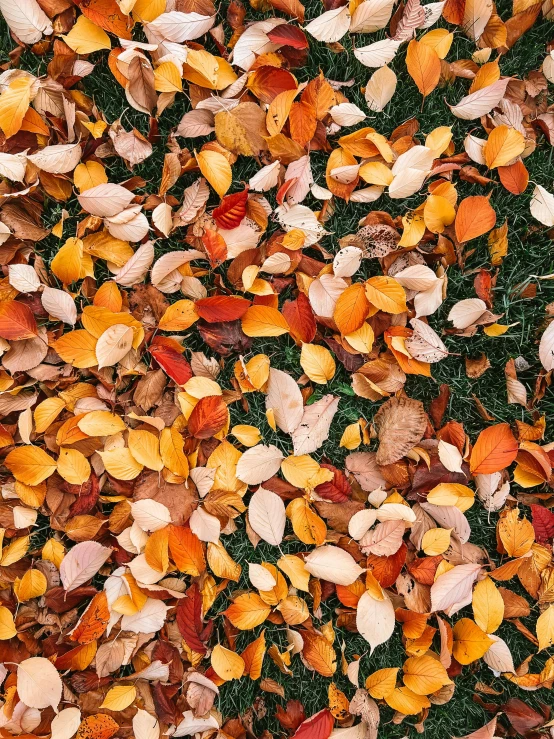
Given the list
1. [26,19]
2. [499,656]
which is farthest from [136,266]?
[499,656]

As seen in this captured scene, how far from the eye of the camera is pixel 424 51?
1680mm

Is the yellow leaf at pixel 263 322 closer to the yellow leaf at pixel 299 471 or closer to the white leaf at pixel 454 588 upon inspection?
the yellow leaf at pixel 299 471

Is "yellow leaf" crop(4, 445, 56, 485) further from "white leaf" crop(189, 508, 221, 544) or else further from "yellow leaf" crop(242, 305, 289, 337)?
"yellow leaf" crop(242, 305, 289, 337)

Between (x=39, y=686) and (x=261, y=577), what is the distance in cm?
63

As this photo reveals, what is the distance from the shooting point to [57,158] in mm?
1638

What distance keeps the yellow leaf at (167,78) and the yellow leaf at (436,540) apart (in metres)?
1.39

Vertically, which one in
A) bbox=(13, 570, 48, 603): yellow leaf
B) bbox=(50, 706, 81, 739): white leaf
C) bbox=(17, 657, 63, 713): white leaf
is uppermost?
bbox=(13, 570, 48, 603): yellow leaf

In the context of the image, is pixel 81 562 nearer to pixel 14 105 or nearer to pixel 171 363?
pixel 171 363

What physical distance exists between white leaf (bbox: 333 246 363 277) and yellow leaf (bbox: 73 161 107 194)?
68cm

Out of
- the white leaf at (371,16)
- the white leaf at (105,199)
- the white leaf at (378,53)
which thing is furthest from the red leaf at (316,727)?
the white leaf at (371,16)

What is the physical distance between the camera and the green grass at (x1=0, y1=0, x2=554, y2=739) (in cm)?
169

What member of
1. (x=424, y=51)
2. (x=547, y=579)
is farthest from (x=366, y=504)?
(x=424, y=51)

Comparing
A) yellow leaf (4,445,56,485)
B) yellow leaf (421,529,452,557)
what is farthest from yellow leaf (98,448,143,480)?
yellow leaf (421,529,452,557)

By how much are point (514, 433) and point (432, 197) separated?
2.30 ft
